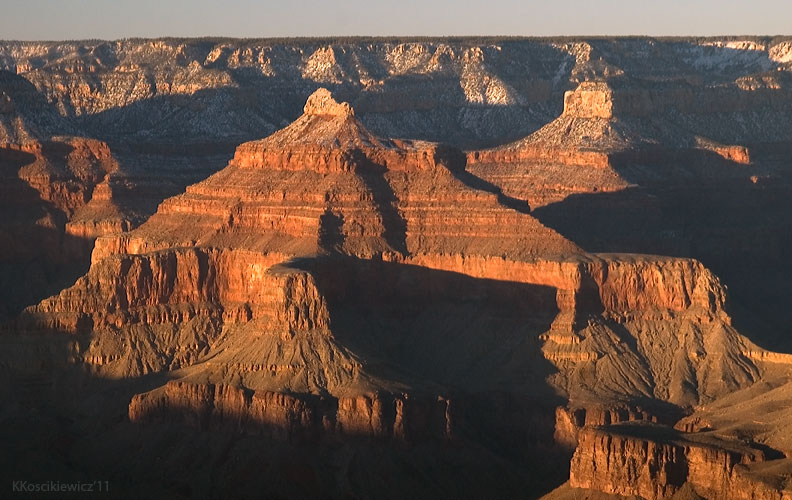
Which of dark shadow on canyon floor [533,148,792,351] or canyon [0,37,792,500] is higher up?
dark shadow on canyon floor [533,148,792,351]

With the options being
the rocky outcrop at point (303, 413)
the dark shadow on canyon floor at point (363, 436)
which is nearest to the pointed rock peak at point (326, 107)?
the dark shadow on canyon floor at point (363, 436)

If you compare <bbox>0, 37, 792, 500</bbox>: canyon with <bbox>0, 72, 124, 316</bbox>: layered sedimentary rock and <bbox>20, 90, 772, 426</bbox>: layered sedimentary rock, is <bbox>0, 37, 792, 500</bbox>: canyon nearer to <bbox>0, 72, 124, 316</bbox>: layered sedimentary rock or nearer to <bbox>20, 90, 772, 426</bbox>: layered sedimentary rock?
<bbox>20, 90, 772, 426</bbox>: layered sedimentary rock

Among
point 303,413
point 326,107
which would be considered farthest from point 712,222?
point 303,413

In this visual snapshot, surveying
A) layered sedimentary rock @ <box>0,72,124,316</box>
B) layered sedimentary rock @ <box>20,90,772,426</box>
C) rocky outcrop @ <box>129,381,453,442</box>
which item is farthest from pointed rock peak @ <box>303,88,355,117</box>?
rocky outcrop @ <box>129,381,453,442</box>

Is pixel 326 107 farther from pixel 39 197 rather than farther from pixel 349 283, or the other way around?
pixel 39 197

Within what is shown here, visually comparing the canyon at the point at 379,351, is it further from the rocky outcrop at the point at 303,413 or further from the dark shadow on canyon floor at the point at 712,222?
the dark shadow on canyon floor at the point at 712,222

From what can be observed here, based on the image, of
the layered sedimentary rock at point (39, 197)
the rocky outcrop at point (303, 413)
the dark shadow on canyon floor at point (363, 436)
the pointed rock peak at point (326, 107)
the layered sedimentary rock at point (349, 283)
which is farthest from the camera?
the layered sedimentary rock at point (39, 197)

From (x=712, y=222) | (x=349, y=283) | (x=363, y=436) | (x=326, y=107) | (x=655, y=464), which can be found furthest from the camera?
(x=712, y=222)

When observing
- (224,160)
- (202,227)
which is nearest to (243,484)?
(202,227)

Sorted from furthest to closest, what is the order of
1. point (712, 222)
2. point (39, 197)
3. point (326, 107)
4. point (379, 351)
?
point (712, 222)
point (39, 197)
point (326, 107)
point (379, 351)

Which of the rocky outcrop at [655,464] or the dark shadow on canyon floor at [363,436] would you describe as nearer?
the rocky outcrop at [655,464]

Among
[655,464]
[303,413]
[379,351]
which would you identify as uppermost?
[379,351]
